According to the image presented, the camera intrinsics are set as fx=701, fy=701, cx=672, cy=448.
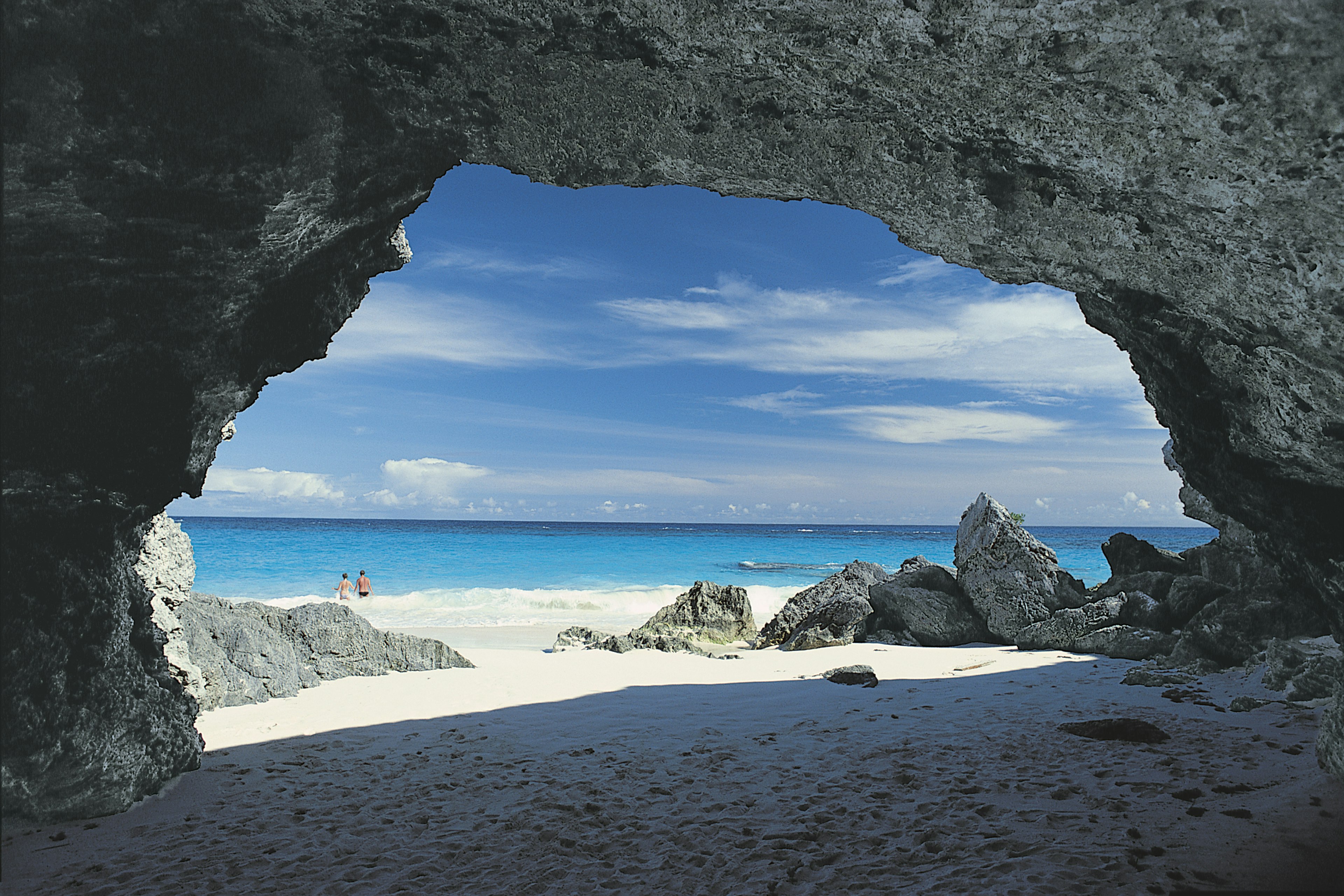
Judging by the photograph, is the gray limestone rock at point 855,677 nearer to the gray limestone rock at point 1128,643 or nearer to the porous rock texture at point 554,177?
the gray limestone rock at point 1128,643

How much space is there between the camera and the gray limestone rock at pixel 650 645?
1235cm

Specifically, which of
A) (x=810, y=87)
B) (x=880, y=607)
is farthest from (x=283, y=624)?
(x=880, y=607)

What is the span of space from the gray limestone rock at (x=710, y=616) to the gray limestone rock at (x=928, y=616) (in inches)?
110

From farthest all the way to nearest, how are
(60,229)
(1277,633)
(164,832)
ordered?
1. (1277,633)
2. (164,832)
3. (60,229)

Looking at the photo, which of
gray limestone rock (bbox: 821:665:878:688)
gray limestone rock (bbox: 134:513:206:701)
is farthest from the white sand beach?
gray limestone rock (bbox: 821:665:878:688)

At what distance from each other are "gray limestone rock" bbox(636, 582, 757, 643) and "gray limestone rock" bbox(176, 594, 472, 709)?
5.32 m

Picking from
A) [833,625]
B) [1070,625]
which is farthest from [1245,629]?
[833,625]

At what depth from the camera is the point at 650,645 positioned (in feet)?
41.2

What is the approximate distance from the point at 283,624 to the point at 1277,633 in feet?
39.1

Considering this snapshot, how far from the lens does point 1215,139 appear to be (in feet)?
9.52

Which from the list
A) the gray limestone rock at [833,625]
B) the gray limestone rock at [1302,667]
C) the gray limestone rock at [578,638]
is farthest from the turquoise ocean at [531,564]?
the gray limestone rock at [1302,667]

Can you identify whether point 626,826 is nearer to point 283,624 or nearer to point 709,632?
point 283,624

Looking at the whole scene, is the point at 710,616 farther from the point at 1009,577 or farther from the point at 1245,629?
the point at 1245,629

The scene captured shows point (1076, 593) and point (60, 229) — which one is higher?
point (60, 229)
